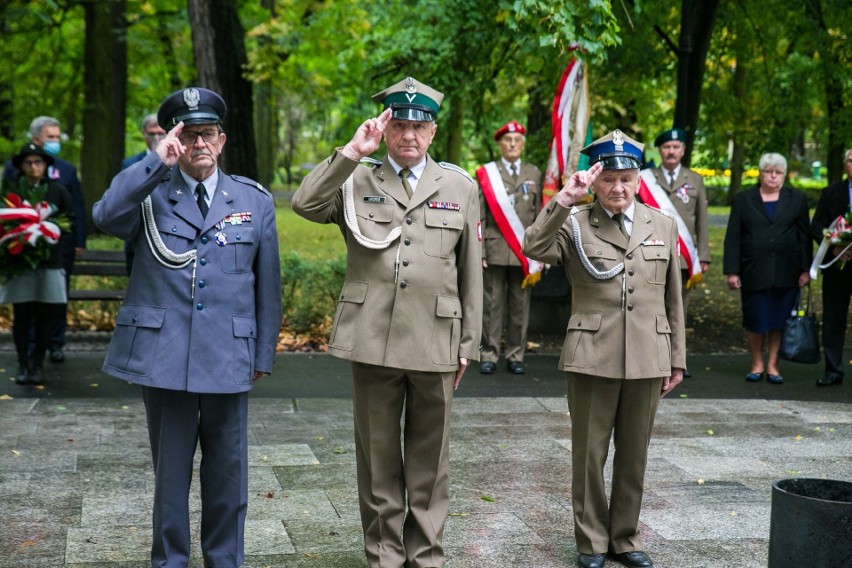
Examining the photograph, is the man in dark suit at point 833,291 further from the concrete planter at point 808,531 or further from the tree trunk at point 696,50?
the concrete planter at point 808,531

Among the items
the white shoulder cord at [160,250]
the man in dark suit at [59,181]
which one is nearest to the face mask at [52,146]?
the man in dark suit at [59,181]

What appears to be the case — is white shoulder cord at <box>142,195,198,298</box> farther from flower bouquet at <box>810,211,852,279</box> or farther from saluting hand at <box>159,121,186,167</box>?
flower bouquet at <box>810,211,852,279</box>

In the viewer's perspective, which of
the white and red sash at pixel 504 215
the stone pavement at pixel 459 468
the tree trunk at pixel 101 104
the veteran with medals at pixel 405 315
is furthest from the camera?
the tree trunk at pixel 101 104

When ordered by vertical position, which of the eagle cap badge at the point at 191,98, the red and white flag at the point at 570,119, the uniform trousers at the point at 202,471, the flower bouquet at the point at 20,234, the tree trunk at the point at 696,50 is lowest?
the uniform trousers at the point at 202,471

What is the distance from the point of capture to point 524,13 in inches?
385

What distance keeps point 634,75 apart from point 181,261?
11.9 meters

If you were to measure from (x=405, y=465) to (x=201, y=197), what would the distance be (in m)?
1.47

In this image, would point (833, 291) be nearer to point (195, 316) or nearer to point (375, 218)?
point (375, 218)

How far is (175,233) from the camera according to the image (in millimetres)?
4777

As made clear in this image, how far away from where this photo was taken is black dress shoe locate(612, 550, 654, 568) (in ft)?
Answer: 17.5

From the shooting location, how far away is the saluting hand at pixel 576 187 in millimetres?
5004

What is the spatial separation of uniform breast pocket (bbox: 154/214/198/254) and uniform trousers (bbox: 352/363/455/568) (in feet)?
3.04

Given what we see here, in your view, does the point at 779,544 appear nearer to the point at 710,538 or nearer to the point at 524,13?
the point at 710,538

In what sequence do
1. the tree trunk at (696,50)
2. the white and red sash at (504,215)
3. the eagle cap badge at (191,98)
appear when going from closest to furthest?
the eagle cap badge at (191,98) → the white and red sash at (504,215) → the tree trunk at (696,50)
